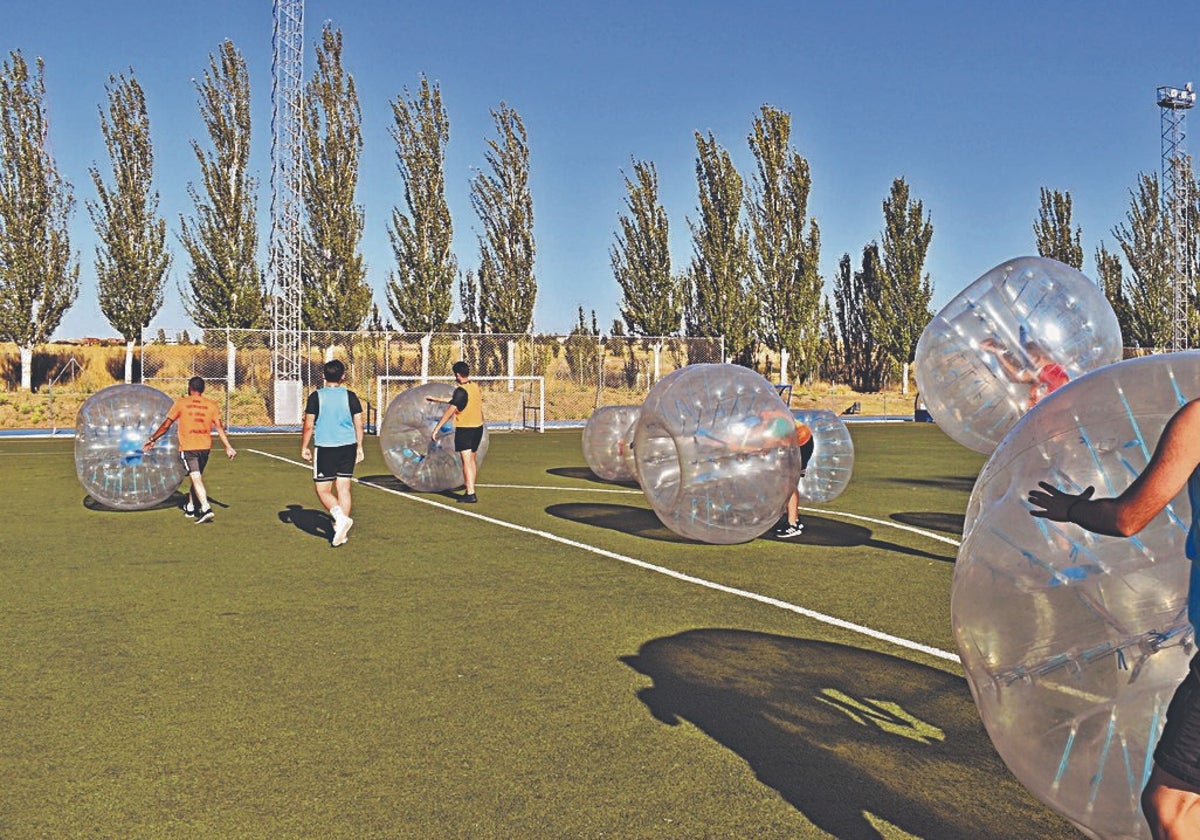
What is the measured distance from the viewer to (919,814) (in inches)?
159

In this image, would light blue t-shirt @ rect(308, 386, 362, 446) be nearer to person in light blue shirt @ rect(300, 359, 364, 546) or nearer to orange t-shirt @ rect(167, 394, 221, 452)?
person in light blue shirt @ rect(300, 359, 364, 546)

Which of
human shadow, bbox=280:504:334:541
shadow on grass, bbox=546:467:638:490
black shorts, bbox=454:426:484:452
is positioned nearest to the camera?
human shadow, bbox=280:504:334:541

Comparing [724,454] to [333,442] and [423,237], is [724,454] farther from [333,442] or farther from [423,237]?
[423,237]

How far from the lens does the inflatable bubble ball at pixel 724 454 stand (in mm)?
9141

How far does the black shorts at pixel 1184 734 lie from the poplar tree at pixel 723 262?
44.1 meters

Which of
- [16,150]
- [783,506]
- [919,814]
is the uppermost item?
[16,150]

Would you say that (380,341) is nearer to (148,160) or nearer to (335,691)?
(148,160)

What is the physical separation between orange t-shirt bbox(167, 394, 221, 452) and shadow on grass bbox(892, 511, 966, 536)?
8.05 metres

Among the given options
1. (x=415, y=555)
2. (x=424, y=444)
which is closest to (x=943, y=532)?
(x=415, y=555)

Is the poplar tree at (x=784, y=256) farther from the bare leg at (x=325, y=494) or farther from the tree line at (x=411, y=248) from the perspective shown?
the bare leg at (x=325, y=494)

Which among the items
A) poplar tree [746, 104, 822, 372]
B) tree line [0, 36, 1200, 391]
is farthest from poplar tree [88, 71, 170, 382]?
poplar tree [746, 104, 822, 372]

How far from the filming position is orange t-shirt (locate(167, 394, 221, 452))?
12141mm

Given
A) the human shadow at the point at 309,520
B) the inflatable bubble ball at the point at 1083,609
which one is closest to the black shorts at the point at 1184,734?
the inflatable bubble ball at the point at 1083,609

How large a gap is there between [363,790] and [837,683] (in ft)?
8.58
